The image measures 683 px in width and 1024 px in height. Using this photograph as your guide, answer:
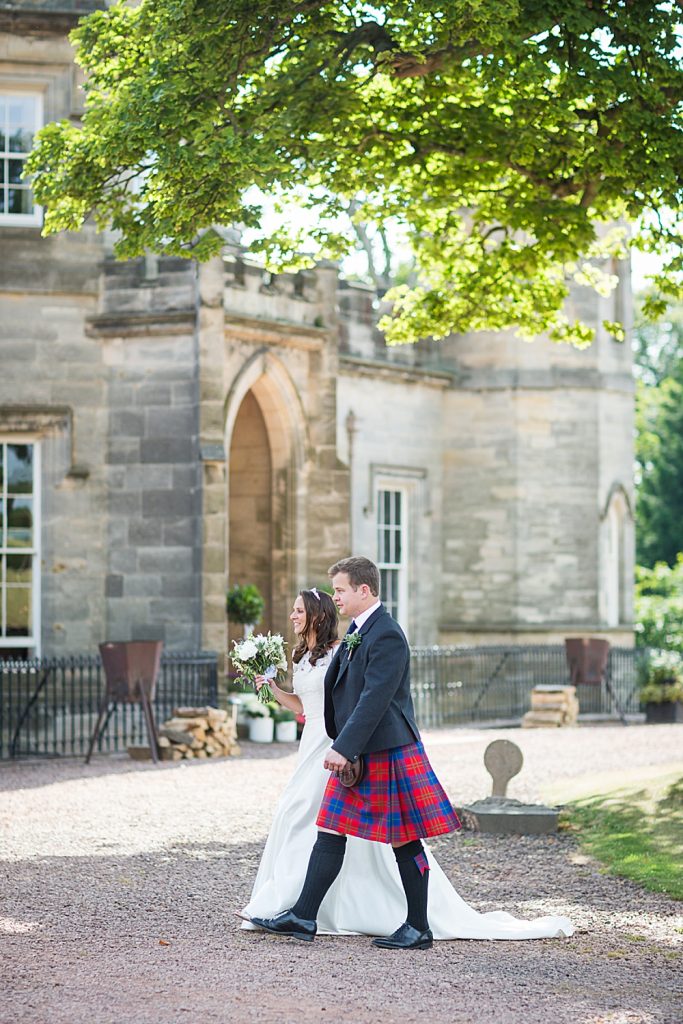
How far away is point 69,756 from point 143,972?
30.3 ft

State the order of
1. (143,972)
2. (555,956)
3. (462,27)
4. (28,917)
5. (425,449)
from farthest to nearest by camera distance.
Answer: (425,449), (462,27), (28,917), (555,956), (143,972)

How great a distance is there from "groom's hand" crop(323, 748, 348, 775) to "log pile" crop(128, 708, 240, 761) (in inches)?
353

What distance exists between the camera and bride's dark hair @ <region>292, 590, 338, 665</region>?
7.15 m

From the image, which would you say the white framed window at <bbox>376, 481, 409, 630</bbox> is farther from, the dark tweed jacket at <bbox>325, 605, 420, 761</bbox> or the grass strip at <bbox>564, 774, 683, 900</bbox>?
the dark tweed jacket at <bbox>325, 605, 420, 761</bbox>

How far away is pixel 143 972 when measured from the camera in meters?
6.11

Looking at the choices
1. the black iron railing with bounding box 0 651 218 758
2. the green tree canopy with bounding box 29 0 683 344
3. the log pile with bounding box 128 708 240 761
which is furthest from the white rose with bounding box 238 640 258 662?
the black iron railing with bounding box 0 651 218 758

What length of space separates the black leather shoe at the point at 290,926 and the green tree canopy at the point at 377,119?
20.1 ft

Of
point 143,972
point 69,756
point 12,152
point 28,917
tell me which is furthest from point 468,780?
point 12,152

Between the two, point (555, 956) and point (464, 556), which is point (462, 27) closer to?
point (555, 956)

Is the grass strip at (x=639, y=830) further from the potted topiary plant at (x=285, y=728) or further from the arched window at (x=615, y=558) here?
the arched window at (x=615, y=558)

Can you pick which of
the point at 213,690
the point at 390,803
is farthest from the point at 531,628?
the point at 390,803

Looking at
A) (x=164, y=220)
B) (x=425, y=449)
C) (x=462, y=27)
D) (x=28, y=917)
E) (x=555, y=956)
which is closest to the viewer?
(x=555, y=956)

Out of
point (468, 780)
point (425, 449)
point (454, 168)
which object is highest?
point (454, 168)

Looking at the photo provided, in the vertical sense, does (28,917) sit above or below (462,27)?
below
